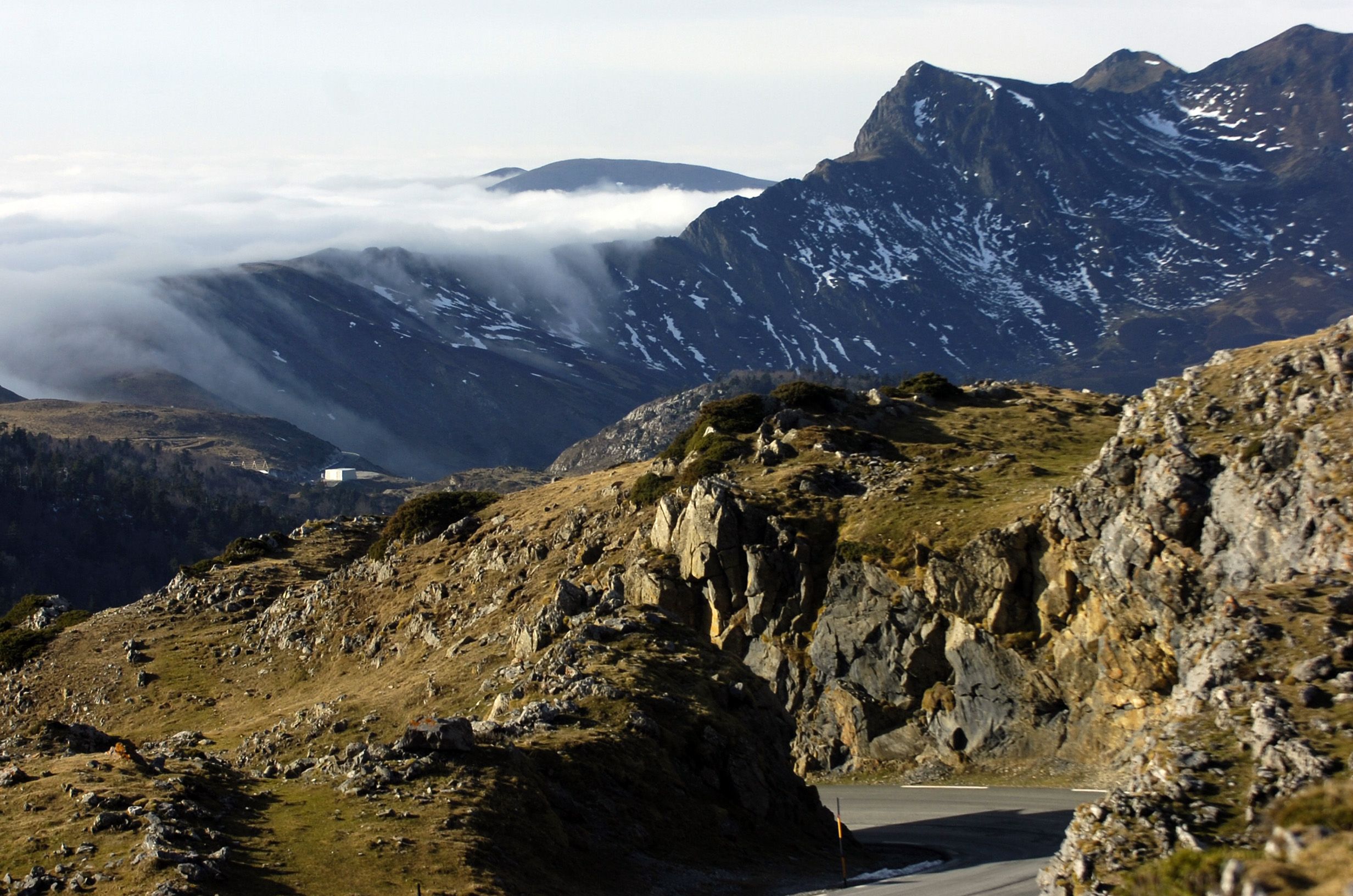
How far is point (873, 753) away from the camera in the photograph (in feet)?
173

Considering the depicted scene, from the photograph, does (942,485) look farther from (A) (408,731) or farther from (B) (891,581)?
(A) (408,731)

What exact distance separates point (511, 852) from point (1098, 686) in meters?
27.9

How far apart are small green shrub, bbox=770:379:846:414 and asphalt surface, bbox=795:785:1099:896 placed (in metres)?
27.0

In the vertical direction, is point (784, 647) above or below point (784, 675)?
above

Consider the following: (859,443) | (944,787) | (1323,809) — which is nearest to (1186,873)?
(1323,809)

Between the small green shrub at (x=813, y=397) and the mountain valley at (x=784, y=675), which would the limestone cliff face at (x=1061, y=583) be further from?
the small green shrub at (x=813, y=397)

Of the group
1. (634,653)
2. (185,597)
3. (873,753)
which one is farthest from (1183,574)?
(185,597)

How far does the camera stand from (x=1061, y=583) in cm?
4931

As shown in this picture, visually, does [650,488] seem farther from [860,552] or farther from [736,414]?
[860,552]

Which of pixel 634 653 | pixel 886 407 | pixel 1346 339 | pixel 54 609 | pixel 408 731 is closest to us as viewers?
pixel 408 731

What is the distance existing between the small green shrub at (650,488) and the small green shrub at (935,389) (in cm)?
1983

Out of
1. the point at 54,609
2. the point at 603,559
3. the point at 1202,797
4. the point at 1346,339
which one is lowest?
the point at 54,609

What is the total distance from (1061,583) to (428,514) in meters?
40.5

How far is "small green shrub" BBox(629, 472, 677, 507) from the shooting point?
65062 mm
